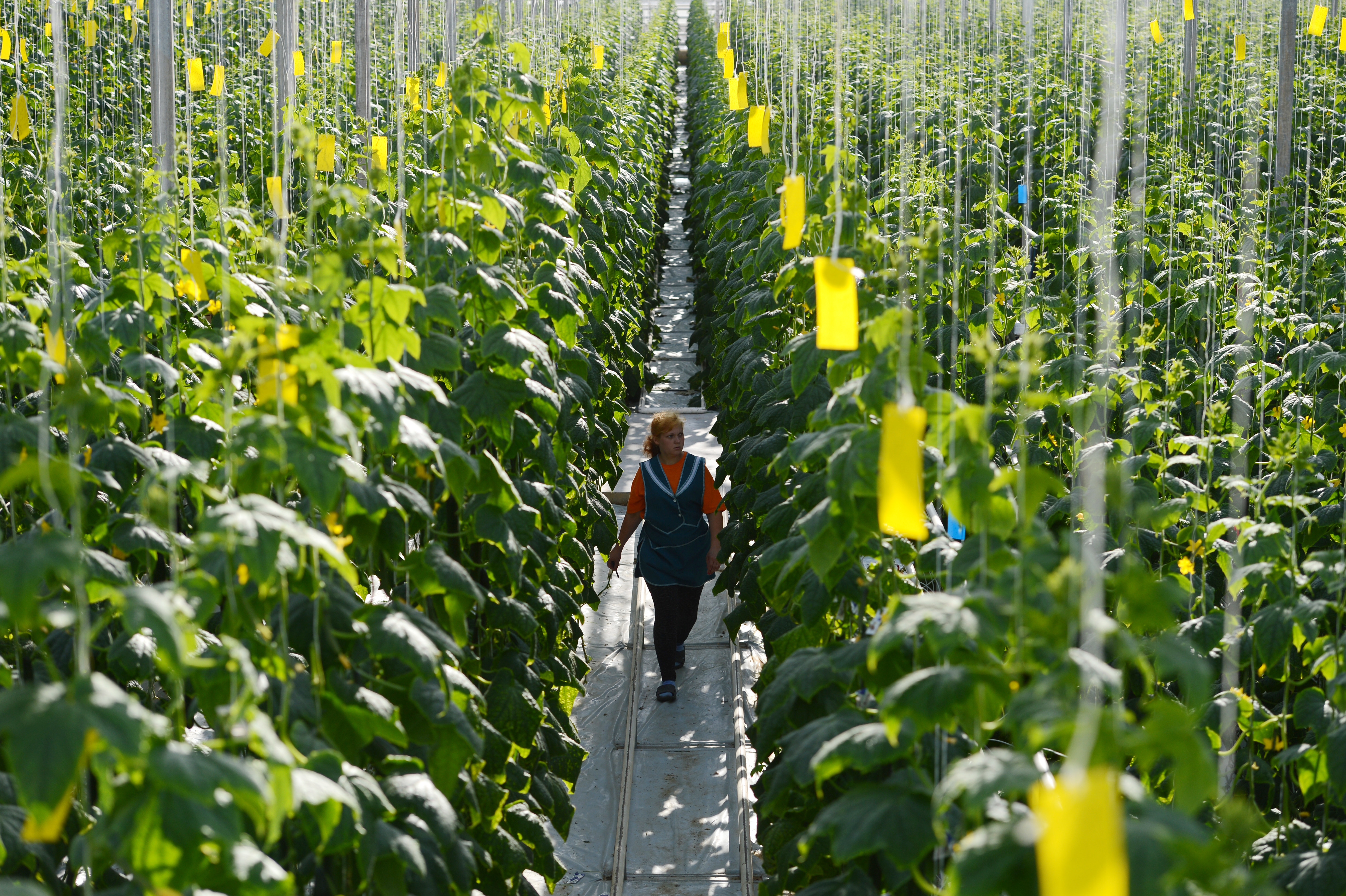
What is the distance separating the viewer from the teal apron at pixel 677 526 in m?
5.18

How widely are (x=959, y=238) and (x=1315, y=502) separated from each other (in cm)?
242

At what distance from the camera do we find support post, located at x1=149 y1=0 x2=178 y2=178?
196 inches

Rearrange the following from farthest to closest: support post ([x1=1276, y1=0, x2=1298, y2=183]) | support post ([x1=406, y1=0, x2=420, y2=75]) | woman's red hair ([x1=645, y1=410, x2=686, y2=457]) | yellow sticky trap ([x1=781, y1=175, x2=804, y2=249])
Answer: support post ([x1=406, y1=0, x2=420, y2=75]) → support post ([x1=1276, y1=0, x2=1298, y2=183]) → woman's red hair ([x1=645, y1=410, x2=686, y2=457]) → yellow sticky trap ([x1=781, y1=175, x2=804, y2=249])

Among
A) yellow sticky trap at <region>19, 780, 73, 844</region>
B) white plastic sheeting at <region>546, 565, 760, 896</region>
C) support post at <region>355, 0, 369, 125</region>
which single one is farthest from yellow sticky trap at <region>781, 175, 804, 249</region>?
support post at <region>355, 0, 369, 125</region>

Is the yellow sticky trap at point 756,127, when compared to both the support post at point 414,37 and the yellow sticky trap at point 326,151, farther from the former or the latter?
the support post at point 414,37

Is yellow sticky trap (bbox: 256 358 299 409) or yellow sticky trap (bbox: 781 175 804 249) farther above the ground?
yellow sticky trap (bbox: 781 175 804 249)

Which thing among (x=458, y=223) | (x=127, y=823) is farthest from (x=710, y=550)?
(x=127, y=823)

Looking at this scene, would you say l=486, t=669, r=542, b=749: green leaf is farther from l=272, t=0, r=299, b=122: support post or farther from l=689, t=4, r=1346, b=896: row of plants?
l=272, t=0, r=299, b=122: support post

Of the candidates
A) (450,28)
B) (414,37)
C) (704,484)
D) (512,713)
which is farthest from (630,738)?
(414,37)

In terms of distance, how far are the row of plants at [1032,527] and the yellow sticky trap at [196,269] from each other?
1.45 meters

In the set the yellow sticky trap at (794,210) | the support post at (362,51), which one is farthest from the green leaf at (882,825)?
the support post at (362,51)

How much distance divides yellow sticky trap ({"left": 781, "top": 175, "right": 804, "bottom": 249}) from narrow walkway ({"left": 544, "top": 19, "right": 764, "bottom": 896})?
199cm

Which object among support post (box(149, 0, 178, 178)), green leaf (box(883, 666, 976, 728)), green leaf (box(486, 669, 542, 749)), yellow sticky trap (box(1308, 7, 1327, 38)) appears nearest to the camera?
green leaf (box(883, 666, 976, 728))

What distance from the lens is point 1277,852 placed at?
2725mm
